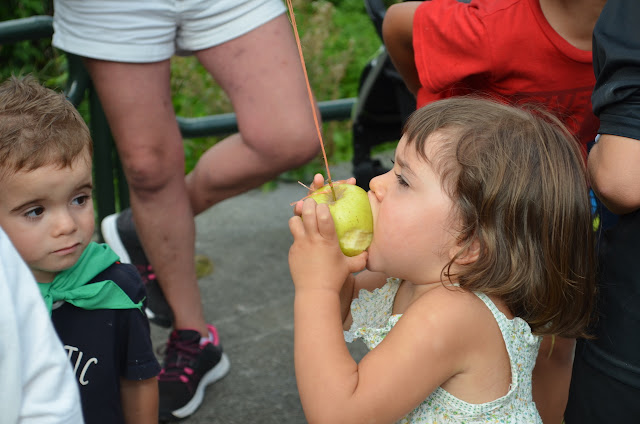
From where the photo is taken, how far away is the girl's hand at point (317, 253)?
1.62 meters

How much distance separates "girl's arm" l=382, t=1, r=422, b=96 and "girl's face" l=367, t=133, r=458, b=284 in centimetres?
64

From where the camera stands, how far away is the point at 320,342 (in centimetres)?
158

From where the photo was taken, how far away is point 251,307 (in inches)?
132

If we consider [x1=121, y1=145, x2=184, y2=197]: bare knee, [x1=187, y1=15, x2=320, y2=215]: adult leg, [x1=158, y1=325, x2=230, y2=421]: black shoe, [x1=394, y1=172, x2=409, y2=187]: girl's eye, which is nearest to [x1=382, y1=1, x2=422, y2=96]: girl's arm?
[x1=187, y1=15, x2=320, y2=215]: adult leg

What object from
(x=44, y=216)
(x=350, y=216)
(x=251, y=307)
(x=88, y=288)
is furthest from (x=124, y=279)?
(x=251, y=307)

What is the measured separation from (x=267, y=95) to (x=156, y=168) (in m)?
0.43

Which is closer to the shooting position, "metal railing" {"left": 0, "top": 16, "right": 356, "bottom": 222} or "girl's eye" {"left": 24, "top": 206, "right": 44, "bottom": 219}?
"girl's eye" {"left": 24, "top": 206, "right": 44, "bottom": 219}

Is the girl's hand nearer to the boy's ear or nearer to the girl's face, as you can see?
the girl's face

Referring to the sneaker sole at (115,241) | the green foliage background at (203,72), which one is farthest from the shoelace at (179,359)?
the green foliage background at (203,72)

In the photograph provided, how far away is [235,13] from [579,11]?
1.08 meters

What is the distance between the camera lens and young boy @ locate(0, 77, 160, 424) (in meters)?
1.55

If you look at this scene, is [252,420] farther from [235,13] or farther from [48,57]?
[48,57]

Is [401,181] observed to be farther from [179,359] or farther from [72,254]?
[179,359]

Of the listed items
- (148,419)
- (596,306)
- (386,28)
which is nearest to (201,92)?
(386,28)
